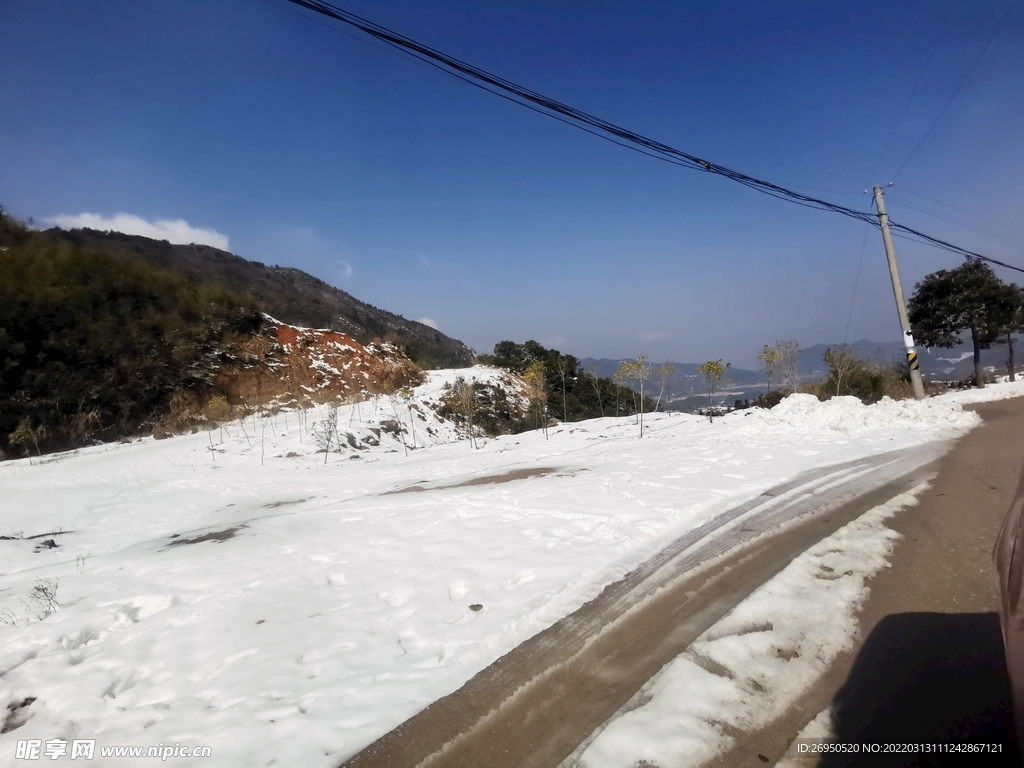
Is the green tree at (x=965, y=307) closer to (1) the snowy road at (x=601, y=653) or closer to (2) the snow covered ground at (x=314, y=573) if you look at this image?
(2) the snow covered ground at (x=314, y=573)

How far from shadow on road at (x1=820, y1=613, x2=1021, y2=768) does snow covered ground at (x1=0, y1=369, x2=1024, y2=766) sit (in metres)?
0.82

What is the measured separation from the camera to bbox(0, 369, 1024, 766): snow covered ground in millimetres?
2645

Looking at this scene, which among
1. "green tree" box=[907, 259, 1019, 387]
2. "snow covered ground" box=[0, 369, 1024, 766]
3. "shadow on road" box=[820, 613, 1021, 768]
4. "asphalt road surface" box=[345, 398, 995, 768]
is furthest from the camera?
"green tree" box=[907, 259, 1019, 387]

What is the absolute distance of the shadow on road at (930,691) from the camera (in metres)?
2.07

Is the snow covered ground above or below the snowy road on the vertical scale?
above

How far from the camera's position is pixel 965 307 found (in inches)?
832

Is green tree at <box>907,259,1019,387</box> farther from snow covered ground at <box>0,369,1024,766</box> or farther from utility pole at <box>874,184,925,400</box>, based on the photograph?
snow covered ground at <box>0,369,1024,766</box>

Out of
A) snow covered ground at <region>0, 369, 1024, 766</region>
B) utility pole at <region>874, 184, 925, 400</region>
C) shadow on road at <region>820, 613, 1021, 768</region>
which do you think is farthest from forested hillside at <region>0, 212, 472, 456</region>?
utility pole at <region>874, 184, 925, 400</region>

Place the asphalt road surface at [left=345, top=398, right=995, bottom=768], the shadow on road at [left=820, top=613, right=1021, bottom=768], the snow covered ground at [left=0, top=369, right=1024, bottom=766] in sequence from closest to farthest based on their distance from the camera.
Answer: the shadow on road at [left=820, top=613, right=1021, bottom=768], the asphalt road surface at [left=345, top=398, right=995, bottom=768], the snow covered ground at [left=0, top=369, right=1024, bottom=766]

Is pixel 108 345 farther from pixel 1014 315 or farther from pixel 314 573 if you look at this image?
pixel 1014 315

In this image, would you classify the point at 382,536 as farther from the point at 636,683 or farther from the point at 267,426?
the point at 267,426

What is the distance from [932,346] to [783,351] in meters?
13.5

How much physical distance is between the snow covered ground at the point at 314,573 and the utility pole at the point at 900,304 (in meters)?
4.23

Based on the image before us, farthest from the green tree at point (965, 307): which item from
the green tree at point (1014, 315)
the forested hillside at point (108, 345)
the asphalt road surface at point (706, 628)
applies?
the forested hillside at point (108, 345)
